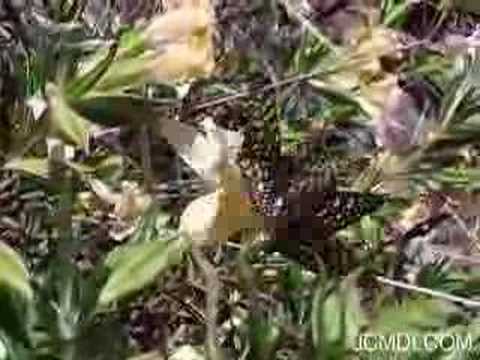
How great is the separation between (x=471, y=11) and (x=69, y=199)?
0.40 m

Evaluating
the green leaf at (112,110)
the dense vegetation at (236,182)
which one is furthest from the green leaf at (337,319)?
the green leaf at (112,110)

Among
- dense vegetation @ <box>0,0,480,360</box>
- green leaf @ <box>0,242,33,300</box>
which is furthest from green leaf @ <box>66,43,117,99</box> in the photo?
green leaf @ <box>0,242,33,300</box>

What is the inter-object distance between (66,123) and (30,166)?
0.15 ft

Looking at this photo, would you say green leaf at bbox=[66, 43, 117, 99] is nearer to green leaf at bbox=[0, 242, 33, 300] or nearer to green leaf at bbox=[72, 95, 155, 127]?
green leaf at bbox=[72, 95, 155, 127]

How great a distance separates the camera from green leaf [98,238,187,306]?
27.5 inches

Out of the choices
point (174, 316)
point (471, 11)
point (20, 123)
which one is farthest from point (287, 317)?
point (471, 11)

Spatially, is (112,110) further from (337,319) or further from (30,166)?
(337,319)

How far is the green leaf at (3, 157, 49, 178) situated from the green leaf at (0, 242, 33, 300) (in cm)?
8

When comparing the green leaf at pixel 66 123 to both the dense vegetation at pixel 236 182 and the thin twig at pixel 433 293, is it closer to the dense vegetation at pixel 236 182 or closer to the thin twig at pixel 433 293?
the dense vegetation at pixel 236 182

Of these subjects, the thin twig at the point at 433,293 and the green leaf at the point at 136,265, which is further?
the thin twig at the point at 433,293

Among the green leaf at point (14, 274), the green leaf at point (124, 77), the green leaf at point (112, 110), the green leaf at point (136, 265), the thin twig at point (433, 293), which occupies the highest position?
the green leaf at point (124, 77)

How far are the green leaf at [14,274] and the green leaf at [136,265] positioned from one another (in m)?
0.04

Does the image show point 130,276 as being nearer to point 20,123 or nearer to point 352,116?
point 20,123

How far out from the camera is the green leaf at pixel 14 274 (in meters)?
0.67
